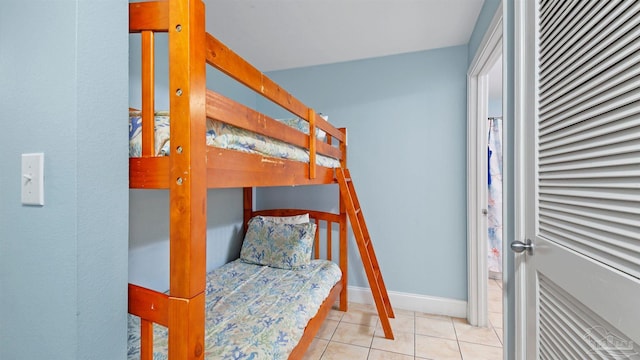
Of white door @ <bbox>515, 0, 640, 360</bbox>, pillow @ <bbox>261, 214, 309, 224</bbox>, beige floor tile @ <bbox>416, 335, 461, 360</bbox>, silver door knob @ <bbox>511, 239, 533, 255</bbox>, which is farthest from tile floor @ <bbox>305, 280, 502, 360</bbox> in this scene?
silver door knob @ <bbox>511, 239, 533, 255</bbox>

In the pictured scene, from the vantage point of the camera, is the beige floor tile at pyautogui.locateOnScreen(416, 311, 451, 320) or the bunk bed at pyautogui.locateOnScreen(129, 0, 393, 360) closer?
the bunk bed at pyautogui.locateOnScreen(129, 0, 393, 360)

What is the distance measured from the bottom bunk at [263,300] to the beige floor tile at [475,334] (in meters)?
0.95

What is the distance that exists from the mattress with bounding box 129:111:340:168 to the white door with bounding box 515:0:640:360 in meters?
1.02

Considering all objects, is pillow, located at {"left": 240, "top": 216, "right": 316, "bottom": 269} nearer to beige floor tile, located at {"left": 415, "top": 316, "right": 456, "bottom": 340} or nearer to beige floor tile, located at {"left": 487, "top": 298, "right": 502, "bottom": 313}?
beige floor tile, located at {"left": 415, "top": 316, "right": 456, "bottom": 340}

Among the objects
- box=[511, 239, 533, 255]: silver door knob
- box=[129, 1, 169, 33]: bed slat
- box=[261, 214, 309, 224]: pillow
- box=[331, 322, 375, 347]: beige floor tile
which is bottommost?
box=[331, 322, 375, 347]: beige floor tile

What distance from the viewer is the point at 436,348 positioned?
6.28 ft

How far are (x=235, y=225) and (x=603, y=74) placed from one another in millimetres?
2600

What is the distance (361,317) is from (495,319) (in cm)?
115

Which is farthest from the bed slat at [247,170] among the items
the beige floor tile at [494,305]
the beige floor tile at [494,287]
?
the beige floor tile at [494,287]

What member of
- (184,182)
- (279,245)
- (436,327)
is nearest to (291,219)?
(279,245)

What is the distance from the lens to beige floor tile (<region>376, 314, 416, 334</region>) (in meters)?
2.15

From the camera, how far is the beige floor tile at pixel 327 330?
6.72 feet

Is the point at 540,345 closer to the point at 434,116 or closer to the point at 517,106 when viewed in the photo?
the point at 517,106

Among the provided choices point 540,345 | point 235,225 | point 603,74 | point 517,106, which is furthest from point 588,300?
point 235,225
